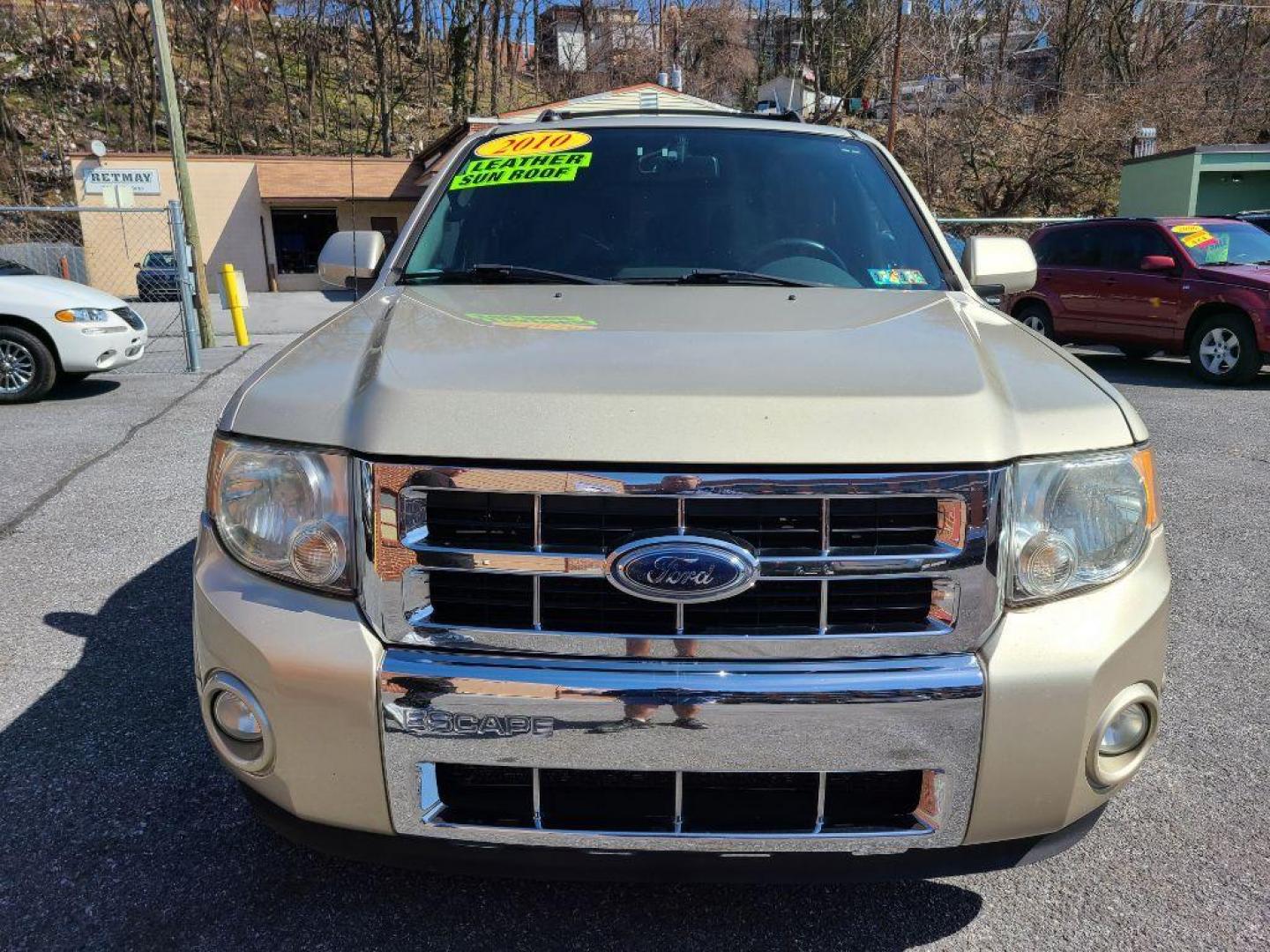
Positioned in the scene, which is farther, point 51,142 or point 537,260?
point 51,142

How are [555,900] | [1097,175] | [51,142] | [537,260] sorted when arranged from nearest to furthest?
[555,900]
[537,260]
[1097,175]
[51,142]

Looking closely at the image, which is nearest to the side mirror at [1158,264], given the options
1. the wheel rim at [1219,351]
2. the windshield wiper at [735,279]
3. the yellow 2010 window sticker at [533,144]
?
the wheel rim at [1219,351]

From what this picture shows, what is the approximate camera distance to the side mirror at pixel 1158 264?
1011 centimetres

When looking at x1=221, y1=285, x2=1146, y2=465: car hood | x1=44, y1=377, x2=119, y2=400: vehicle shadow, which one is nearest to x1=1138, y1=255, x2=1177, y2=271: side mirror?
x1=221, y1=285, x2=1146, y2=465: car hood

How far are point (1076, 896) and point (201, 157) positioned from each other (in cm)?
3670

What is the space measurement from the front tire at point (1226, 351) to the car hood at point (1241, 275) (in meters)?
0.35

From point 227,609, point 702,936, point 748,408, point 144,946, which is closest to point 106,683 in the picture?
point 144,946

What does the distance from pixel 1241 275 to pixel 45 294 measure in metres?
11.8

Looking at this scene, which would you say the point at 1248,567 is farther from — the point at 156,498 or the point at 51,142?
the point at 51,142

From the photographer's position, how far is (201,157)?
32.7 metres

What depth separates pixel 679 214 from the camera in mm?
2977

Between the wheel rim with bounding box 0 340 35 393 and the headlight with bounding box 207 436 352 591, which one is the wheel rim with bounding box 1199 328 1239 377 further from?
the wheel rim with bounding box 0 340 35 393

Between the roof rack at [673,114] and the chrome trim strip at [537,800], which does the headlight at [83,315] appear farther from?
the chrome trim strip at [537,800]

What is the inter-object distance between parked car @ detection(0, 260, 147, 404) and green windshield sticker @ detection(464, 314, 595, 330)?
26.4 feet
